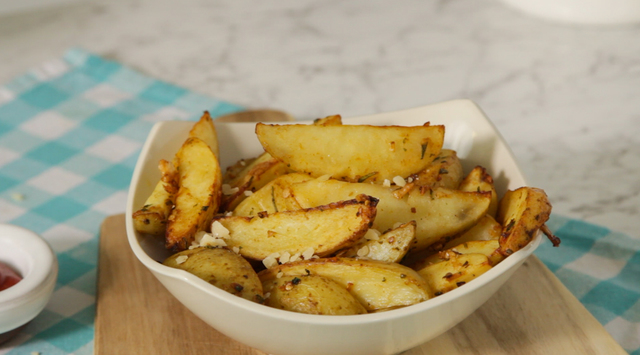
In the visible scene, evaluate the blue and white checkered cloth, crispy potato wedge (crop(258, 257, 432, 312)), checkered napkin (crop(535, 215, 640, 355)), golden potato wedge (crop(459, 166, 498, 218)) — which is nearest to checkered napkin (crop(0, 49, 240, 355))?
the blue and white checkered cloth

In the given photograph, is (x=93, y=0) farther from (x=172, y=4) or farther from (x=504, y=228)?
(x=504, y=228)

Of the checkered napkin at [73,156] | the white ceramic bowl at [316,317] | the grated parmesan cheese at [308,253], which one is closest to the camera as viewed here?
the white ceramic bowl at [316,317]

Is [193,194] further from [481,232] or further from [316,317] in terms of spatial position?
[481,232]

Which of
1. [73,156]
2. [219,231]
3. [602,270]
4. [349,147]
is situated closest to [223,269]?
[219,231]

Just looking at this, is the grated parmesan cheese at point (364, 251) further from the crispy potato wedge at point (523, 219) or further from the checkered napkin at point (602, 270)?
the checkered napkin at point (602, 270)

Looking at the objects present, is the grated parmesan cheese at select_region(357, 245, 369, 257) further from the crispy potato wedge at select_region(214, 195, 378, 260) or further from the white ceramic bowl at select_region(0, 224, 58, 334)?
the white ceramic bowl at select_region(0, 224, 58, 334)

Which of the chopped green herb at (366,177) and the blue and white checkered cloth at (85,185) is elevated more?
the chopped green herb at (366,177)

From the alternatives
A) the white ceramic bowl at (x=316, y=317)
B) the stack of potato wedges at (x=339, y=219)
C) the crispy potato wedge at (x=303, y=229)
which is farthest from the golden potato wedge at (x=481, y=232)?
the crispy potato wedge at (x=303, y=229)
